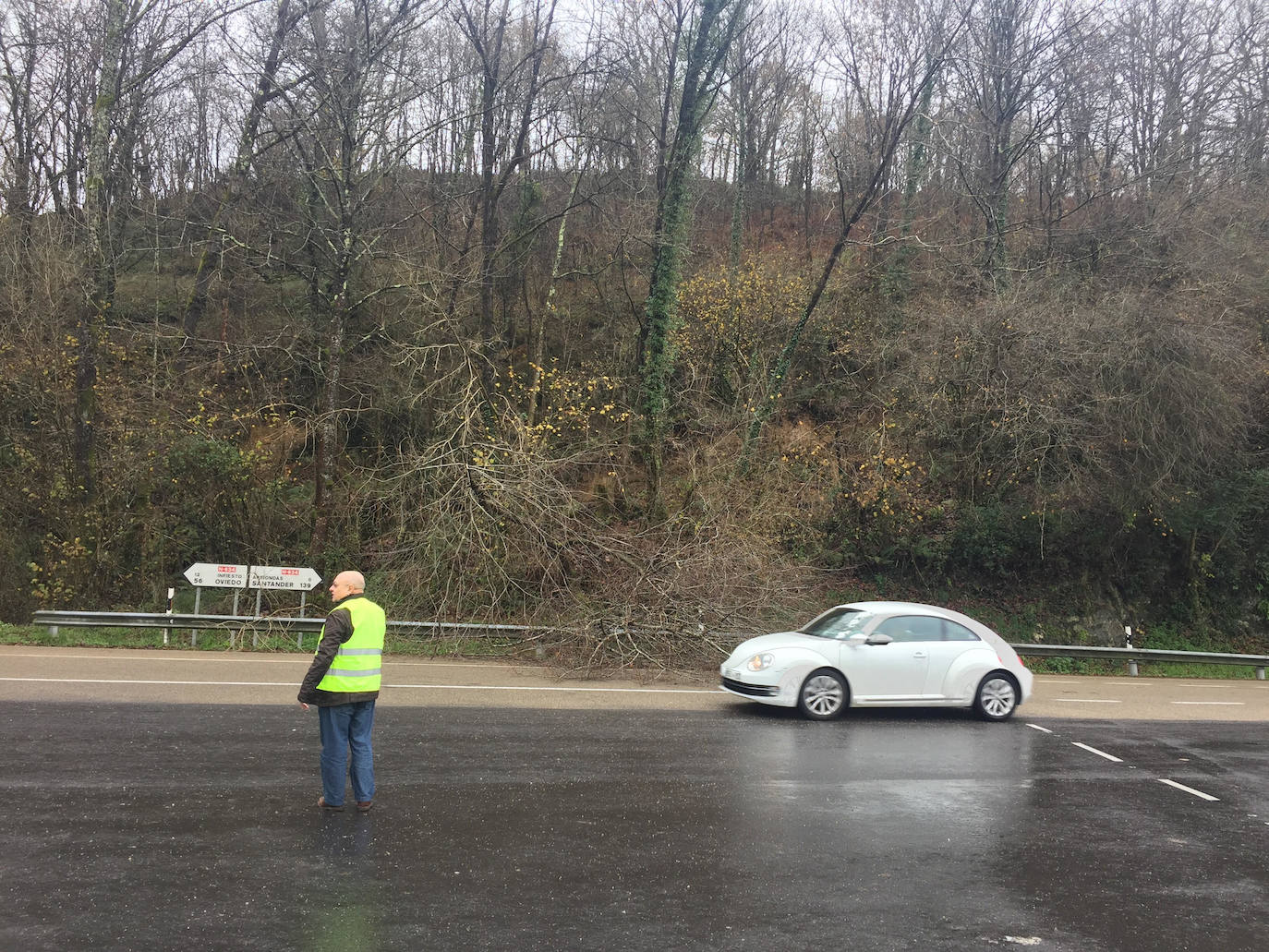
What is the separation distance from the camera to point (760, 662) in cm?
1134

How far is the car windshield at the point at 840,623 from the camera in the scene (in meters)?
11.6

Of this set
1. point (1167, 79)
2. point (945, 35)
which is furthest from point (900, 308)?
point (1167, 79)

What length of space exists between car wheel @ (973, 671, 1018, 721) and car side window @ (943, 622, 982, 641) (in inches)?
20.2

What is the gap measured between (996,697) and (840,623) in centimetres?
212

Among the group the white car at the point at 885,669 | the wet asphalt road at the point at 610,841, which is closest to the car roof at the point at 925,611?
the white car at the point at 885,669

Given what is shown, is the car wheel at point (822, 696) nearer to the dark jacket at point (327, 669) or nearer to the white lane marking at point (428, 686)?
the white lane marking at point (428, 686)

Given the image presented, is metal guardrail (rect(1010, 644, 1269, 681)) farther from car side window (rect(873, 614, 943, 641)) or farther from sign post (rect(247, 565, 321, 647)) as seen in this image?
sign post (rect(247, 565, 321, 647))

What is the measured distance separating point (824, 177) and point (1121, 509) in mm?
25680

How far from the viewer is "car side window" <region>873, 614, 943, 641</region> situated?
1155cm

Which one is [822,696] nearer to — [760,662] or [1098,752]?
[760,662]

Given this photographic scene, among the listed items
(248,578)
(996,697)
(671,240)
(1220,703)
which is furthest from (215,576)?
(1220,703)

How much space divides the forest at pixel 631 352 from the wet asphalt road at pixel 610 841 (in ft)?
21.0

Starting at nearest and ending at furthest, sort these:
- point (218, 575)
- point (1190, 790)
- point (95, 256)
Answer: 1. point (1190, 790)
2. point (218, 575)
3. point (95, 256)

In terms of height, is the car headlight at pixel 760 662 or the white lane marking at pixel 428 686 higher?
the car headlight at pixel 760 662
